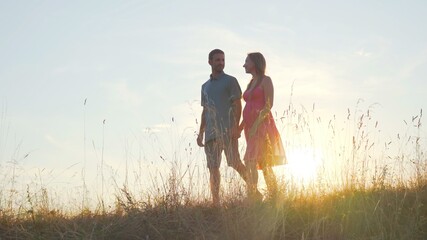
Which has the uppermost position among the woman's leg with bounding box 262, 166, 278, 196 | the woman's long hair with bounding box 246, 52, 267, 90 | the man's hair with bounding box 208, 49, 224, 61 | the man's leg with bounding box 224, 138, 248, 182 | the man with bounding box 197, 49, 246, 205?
the man's hair with bounding box 208, 49, 224, 61

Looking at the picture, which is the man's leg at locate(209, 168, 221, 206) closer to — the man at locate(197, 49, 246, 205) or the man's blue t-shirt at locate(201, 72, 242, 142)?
the man at locate(197, 49, 246, 205)

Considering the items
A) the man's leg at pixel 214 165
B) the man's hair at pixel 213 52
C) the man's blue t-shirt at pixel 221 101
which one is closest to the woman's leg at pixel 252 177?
the man's leg at pixel 214 165

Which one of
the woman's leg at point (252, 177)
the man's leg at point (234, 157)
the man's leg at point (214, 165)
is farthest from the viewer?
the man's leg at point (234, 157)

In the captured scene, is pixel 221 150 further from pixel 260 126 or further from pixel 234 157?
pixel 260 126

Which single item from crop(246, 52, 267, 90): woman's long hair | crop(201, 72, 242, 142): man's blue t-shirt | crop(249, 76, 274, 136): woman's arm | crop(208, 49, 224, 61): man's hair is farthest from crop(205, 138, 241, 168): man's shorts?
crop(208, 49, 224, 61): man's hair

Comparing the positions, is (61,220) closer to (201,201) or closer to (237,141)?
(201,201)

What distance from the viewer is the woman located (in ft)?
20.4

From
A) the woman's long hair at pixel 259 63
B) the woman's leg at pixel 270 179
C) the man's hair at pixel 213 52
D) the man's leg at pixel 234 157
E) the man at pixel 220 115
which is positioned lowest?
the woman's leg at pixel 270 179

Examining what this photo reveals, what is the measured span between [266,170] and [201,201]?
0.84 meters

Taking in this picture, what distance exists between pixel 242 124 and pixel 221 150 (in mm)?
427

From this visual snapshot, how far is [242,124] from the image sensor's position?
21.6 feet

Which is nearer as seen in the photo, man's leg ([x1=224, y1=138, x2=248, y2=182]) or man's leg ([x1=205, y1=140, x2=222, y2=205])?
man's leg ([x1=205, y1=140, x2=222, y2=205])

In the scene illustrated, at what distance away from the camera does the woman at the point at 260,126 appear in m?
6.21

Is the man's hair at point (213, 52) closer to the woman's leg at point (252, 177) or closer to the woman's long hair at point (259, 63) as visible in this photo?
the woman's long hair at point (259, 63)
